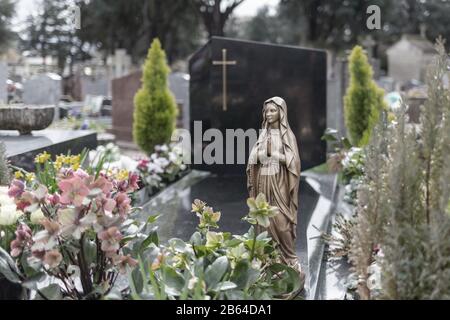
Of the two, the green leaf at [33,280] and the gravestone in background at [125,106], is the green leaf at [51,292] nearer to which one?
the green leaf at [33,280]

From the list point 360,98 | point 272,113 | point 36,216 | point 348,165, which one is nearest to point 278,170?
point 272,113

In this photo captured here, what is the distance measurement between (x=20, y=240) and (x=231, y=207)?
11.7 ft

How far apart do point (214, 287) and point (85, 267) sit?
28.8 inches

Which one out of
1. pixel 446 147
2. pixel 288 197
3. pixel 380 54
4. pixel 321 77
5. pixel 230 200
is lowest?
pixel 230 200

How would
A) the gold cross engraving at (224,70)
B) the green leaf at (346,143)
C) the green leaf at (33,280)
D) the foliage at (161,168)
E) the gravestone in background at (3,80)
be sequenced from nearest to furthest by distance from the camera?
the green leaf at (33,280) < the foliage at (161,168) < the green leaf at (346,143) < the gold cross engraving at (224,70) < the gravestone in background at (3,80)

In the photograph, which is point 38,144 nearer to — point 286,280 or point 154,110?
point 154,110

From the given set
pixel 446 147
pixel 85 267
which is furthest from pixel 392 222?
pixel 85 267

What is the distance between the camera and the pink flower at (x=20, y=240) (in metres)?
3.00

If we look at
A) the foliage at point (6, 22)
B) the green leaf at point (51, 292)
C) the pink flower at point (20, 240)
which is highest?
the foliage at point (6, 22)

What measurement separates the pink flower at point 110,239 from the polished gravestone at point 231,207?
1286mm

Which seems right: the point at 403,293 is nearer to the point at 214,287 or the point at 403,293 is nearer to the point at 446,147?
the point at 446,147

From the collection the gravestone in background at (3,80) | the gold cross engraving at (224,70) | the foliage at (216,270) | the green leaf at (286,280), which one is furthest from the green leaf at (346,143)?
the gravestone in background at (3,80)

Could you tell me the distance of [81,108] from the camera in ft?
68.5
